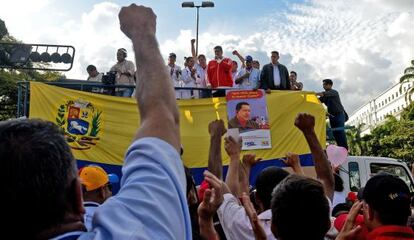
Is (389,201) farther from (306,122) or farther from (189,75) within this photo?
(189,75)

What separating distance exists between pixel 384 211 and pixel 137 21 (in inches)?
71.9

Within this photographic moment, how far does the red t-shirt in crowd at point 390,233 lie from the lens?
95.3 inches

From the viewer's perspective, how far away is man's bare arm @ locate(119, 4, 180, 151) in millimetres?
1206

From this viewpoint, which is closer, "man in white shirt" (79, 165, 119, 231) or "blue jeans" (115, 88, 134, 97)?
"man in white shirt" (79, 165, 119, 231)

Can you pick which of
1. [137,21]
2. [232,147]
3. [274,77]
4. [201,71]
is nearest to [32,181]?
[137,21]

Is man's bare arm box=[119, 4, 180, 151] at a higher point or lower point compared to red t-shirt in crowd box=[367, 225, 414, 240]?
higher

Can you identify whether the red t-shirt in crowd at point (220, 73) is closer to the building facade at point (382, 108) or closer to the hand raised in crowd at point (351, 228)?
the hand raised in crowd at point (351, 228)

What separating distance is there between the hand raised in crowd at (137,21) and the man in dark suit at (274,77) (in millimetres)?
8629

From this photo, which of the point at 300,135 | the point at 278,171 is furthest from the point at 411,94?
the point at 278,171

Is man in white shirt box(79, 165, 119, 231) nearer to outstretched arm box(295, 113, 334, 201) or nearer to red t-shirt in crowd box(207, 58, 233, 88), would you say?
outstretched arm box(295, 113, 334, 201)

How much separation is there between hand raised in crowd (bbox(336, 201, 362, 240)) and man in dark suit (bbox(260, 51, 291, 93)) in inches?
293

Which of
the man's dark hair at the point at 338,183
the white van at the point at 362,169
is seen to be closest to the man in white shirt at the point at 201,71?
the white van at the point at 362,169

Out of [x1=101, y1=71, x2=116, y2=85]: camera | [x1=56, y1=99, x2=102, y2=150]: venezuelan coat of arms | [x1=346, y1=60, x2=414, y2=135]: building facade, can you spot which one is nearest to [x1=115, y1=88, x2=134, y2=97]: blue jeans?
[x1=101, y1=71, x2=116, y2=85]: camera

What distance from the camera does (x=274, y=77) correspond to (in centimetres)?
1002
